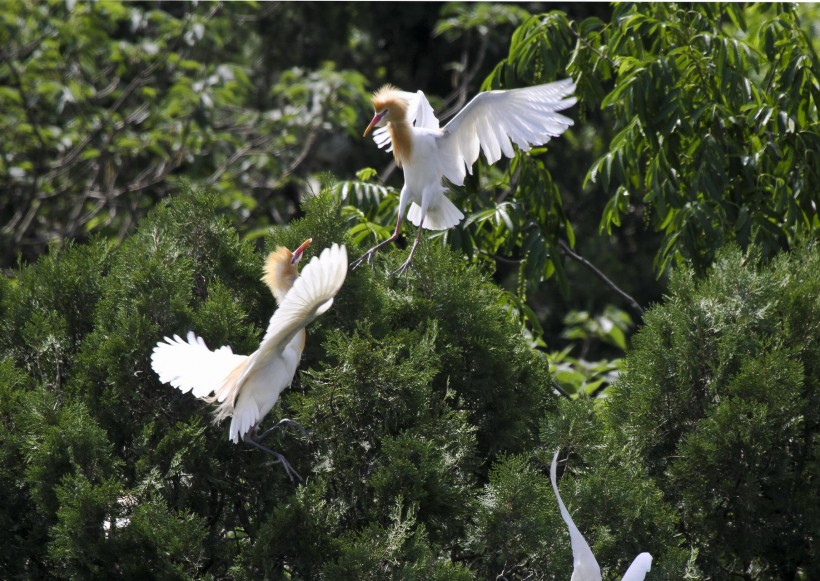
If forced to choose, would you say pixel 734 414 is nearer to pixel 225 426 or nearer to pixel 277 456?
pixel 277 456

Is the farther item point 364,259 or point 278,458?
point 364,259

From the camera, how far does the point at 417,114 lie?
19.0ft

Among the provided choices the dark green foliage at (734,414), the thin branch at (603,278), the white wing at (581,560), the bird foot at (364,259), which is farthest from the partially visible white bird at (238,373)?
the thin branch at (603,278)

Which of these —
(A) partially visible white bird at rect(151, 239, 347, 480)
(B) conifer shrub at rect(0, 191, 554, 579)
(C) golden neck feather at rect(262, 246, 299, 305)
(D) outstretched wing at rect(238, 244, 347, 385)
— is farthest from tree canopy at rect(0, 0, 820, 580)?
(D) outstretched wing at rect(238, 244, 347, 385)

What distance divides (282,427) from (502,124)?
1.72 m

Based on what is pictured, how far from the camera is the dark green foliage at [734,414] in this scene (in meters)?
4.50

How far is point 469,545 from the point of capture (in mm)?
4227

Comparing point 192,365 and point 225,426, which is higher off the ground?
point 192,365

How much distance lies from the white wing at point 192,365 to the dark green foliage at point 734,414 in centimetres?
179

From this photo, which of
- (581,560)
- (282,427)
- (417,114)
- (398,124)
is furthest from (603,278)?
(581,560)

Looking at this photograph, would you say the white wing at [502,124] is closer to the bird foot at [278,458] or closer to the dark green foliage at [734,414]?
the dark green foliage at [734,414]

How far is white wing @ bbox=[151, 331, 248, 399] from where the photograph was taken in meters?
4.14

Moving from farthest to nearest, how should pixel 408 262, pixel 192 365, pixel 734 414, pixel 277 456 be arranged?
pixel 408 262, pixel 734 414, pixel 277 456, pixel 192 365

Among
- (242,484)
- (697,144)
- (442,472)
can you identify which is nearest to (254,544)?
(242,484)
